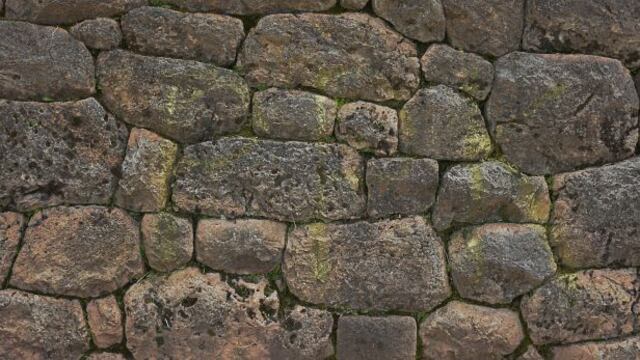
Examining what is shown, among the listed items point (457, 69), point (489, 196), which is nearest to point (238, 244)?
point (489, 196)

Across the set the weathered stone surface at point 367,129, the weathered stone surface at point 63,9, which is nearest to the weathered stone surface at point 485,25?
the weathered stone surface at point 367,129

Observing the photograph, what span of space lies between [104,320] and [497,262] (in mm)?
1668

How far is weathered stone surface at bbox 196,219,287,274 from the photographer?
2703 millimetres

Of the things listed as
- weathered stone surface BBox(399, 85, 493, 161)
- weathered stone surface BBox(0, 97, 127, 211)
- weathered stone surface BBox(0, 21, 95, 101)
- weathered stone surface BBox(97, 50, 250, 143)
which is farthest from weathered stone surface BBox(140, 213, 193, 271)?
weathered stone surface BBox(399, 85, 493, 161)

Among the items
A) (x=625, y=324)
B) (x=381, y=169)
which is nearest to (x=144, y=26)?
(x=381, y=169)

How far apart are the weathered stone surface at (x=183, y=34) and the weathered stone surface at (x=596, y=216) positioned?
5.17 ft

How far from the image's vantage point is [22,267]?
2613 millimetres

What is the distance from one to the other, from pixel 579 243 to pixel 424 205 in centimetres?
71

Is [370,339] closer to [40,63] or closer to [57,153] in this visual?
[57,153]

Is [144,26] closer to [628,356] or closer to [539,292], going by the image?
[539,292]

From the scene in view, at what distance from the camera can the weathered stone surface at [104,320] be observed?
2.66 meters

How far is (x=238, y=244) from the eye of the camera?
2.71 meters

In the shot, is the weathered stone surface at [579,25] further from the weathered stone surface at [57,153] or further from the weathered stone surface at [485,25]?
the weathered stone surface at [57,153]

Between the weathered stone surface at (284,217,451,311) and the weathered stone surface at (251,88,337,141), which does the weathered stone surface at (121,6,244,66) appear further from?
the weathered stone surface at (284,217,451,311)
